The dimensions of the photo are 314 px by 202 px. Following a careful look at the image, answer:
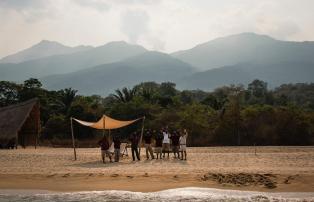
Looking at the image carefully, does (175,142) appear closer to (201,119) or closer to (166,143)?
(166,143)

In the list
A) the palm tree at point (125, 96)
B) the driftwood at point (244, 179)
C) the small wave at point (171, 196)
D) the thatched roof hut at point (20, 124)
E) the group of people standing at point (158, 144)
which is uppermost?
the palm tree at point (125, 96)

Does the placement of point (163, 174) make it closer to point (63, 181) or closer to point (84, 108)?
point (63, 181)

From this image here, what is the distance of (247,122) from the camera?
1527 inches

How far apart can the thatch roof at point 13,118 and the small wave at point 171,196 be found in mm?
21811

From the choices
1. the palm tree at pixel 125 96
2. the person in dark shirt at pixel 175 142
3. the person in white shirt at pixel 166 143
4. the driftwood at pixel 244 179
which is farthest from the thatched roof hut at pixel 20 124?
the driftwood at pixel 244 179

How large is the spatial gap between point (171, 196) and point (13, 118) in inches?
1009

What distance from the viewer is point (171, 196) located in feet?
42.2

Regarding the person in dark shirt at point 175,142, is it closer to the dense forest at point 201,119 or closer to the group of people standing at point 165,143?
the group of people standing at point 165,143

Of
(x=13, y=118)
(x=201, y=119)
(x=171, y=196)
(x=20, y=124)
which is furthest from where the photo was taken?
(x=201, y=119)

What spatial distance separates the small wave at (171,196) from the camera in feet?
41.1

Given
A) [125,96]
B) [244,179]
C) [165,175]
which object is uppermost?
[125,96]

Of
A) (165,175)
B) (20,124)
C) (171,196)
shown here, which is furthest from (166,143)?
(20,124)

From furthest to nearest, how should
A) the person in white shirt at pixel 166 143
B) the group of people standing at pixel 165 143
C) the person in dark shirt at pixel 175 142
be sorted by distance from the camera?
the person in white shirt at pixel 166 143, the person in dark shirt at pixel 175 142, the group of people standing at pixel 165 143

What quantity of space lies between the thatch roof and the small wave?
21.8 m
